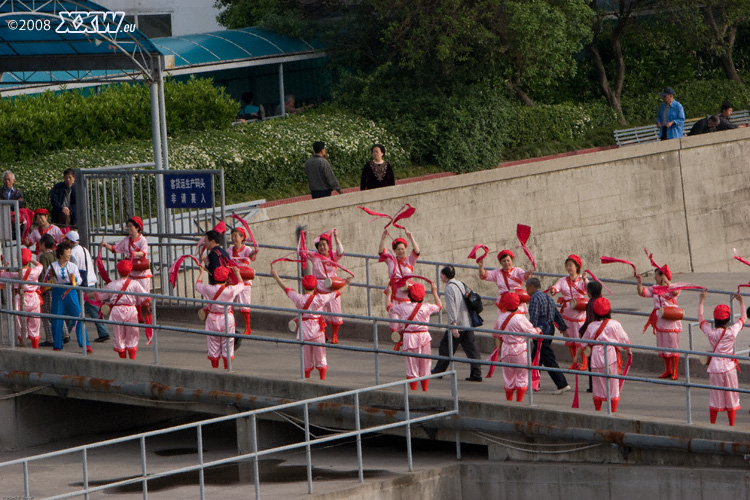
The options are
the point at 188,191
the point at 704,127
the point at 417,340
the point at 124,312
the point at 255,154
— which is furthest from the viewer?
the point at 704,127

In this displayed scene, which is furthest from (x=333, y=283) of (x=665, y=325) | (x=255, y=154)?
(x=255, y=154)

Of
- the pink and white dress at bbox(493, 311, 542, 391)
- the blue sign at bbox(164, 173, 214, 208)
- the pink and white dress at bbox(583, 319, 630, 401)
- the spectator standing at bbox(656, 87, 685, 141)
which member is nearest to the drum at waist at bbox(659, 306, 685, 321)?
the pink and white dress at bbox(583, 319, 630, 401)

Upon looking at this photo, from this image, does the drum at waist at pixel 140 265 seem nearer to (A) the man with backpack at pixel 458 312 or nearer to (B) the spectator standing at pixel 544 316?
(A) the man with backpack at pixel 458 312

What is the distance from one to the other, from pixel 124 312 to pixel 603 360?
5716 mm

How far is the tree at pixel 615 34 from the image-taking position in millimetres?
33250

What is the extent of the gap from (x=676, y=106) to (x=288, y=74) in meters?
11.7

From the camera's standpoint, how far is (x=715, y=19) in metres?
34.8

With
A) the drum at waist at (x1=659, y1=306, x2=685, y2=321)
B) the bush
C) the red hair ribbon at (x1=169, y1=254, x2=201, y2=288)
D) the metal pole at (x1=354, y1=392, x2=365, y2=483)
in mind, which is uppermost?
the bush

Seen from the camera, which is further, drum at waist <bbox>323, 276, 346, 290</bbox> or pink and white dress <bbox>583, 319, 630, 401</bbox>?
drum at waist <bbox>323, 276, 346, 290</bbox>

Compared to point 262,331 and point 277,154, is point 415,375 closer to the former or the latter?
point 262,331

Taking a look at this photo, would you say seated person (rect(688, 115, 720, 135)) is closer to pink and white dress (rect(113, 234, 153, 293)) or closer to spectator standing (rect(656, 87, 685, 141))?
spectator standing (rect(656, 87, 685, 141))

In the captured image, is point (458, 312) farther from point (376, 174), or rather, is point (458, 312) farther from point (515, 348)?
point (376, 174)

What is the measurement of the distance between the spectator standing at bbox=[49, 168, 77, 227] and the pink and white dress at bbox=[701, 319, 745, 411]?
9.56 metres

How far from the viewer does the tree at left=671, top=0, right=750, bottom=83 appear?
32.9m
